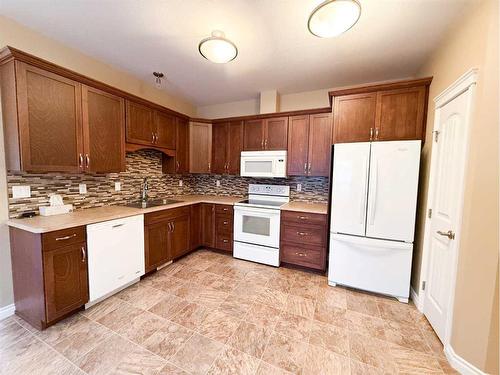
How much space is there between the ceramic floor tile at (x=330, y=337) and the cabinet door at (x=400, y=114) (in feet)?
6.50

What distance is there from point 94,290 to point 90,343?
502 millimetres

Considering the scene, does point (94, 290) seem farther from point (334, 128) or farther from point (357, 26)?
point (357, 26)

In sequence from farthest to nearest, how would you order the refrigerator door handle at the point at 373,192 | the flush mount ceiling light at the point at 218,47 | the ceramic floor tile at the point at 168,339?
the refrigerator door handle at the point at 373,192
the flush mount ceiling light at the point at 218,47
the ceramic floor tile at the point at 168,339

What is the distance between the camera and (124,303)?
2.09 meters

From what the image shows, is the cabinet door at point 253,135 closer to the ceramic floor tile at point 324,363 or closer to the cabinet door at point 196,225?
the cabinet door at point 196,225

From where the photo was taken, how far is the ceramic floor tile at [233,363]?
4.55 ft

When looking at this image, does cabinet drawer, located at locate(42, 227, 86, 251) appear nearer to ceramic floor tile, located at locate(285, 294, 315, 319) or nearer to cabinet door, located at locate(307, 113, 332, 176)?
ceramic floor tile, located at locate(285, 294, 315, 319)

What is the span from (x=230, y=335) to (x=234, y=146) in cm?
268

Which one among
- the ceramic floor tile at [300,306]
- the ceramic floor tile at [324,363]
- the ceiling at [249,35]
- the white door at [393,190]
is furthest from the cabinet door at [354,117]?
the ceramic floor tile at [324,363]

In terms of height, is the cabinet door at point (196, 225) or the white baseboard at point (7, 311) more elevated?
the cabinet door at point (196, 225)

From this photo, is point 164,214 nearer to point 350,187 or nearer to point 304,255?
point 304,255

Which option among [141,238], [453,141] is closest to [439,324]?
[453,141]

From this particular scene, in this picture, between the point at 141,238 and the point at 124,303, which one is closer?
the point at 124,303

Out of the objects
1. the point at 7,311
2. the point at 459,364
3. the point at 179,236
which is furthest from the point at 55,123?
the point at 459,364
